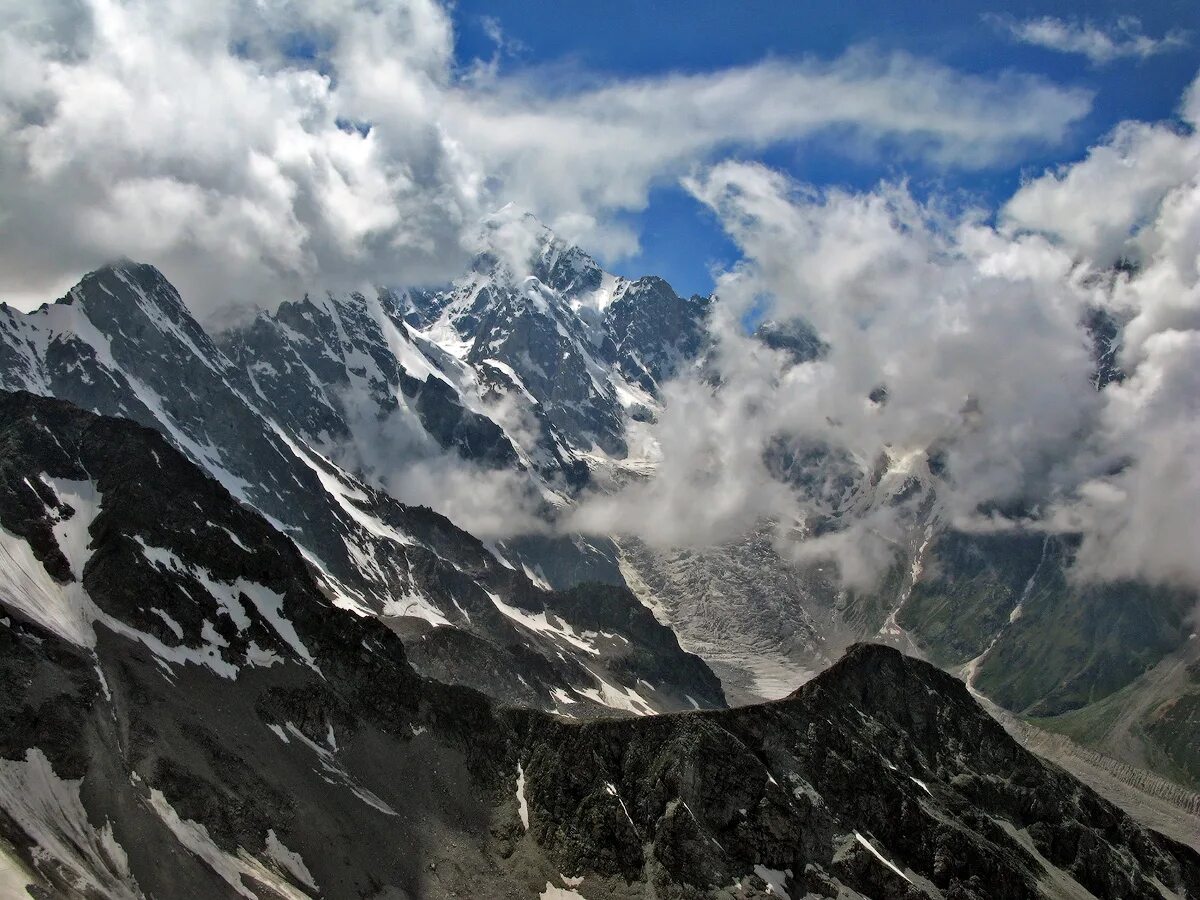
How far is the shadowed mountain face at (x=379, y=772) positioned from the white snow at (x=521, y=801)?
1.14 ft

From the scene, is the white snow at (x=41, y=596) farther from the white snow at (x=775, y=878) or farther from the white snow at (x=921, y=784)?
the white snow at (x=921, y=784)

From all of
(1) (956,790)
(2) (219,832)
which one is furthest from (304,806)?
(1) (956,790)

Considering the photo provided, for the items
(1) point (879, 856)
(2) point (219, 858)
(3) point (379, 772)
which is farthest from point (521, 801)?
(1) point (879, 856)

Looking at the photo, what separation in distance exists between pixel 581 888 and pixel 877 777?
4819cm

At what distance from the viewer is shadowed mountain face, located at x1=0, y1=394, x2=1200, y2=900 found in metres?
135

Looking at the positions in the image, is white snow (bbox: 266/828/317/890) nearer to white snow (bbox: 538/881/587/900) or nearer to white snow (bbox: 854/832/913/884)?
white snow (bbox: 538/881/587/900)

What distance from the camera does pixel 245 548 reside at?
655 feet

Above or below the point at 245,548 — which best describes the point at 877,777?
above

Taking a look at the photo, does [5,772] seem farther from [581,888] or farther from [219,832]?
[581,888]

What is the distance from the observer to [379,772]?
16450 centimetres

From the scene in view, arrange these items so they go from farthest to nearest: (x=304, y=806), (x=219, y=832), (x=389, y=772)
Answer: (x=389, y=772) < (x=304, y=806) < (x=219, y=832)

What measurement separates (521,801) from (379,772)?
67.6 ft

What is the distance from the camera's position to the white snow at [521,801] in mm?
161000

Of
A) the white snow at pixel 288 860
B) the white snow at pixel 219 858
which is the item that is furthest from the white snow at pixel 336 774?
the white snow at pixel 219 858
